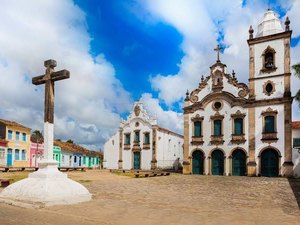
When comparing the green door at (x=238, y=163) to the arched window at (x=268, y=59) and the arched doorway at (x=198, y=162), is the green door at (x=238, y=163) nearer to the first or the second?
the arched doorway at (x=198, y=162)

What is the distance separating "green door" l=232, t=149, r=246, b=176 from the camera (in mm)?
29938

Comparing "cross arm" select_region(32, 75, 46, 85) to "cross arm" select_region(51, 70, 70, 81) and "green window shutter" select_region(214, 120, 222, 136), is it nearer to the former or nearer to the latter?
"cross arm" select_region(51, 70, 70, 81)

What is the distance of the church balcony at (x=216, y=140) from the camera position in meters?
31.2

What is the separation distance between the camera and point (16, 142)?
41.0m

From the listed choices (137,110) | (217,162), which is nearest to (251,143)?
(217,162)

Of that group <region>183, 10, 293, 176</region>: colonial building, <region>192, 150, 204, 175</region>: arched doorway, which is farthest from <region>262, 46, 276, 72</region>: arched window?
<region>192, 150, 204, 175</region>: arched doorway

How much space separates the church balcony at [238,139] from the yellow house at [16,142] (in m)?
26.4

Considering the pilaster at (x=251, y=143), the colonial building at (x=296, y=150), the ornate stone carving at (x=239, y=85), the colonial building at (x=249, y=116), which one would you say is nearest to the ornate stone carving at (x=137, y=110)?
the colonial building at (x=249, y=116)

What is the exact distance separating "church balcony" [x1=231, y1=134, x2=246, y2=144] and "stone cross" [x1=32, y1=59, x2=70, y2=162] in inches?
878

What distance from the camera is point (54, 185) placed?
32.2 ft

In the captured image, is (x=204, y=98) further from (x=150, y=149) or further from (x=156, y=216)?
(x=156, y=216)

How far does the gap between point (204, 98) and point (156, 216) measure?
25166 millimetres

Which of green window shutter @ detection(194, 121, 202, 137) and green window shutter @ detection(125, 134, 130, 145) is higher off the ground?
green window shutter @ detection(194, 121, 202, 137)

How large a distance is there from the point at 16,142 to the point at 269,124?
99.0 feet
